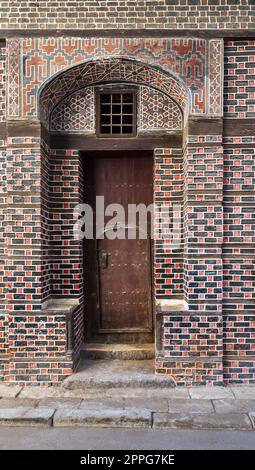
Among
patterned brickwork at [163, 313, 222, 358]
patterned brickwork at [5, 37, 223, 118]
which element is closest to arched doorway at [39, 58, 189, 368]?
patterned brickwork at [5, 37, 223, 118]

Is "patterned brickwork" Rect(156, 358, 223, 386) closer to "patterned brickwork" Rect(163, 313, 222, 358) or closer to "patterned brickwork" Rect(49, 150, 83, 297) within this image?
"patterned brickwork" Rect(163, 313, 222, 358)

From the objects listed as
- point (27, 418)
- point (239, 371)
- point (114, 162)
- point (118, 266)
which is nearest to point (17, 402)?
point (27, 418)

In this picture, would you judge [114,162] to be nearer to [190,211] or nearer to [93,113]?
[93,113]

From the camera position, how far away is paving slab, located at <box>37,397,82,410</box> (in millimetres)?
4863

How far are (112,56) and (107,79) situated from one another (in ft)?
1.50

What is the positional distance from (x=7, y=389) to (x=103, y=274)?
6.51 ft

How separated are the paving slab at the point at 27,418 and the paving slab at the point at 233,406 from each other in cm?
180

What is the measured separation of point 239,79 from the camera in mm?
5543

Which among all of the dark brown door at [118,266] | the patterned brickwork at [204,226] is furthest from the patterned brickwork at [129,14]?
the dark brown door at [118,266]

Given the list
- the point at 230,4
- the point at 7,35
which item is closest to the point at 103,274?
the point at 7,35

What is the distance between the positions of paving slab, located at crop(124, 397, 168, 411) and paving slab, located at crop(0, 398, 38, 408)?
1048mm

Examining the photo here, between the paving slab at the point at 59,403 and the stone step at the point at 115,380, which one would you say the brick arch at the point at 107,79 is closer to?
the stone step at the point at 115,380

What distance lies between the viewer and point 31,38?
552 cm

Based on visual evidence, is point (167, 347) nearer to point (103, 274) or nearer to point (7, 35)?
point (103, 274)
